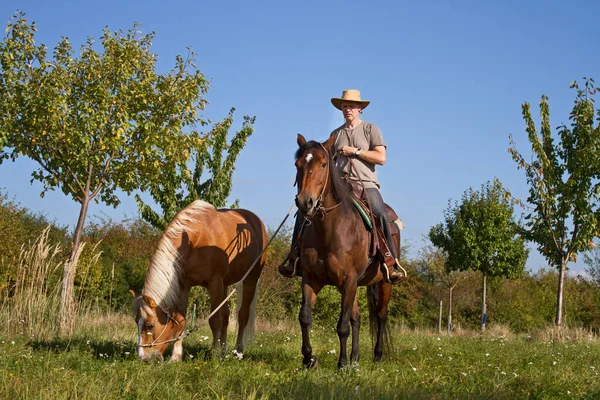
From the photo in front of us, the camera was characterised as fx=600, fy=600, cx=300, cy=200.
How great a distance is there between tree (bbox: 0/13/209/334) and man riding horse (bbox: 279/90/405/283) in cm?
500

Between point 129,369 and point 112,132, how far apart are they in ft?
19.7

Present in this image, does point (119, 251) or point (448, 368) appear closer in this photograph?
point (448, 368)

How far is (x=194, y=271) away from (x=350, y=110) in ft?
9.03

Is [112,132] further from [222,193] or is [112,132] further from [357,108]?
[222,193]

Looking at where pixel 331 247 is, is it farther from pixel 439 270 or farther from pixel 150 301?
pixel 439 270

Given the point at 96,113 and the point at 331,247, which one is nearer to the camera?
the point at 331,247

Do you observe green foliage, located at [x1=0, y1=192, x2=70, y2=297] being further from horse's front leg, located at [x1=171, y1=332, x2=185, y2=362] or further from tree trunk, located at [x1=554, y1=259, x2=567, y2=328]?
tree trunk, located at [x1=554, y1=259, x2=567, y2=328]

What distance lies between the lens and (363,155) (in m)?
7.04

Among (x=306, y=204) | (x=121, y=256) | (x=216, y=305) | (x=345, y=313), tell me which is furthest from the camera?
(x=121, y=256)

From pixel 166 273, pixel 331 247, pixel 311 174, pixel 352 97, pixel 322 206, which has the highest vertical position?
pixel 352 97

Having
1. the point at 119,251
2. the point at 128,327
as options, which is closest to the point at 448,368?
the point at 128,327

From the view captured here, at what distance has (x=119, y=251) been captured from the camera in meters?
25.4

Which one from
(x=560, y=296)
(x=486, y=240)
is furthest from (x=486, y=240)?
(x=560, y=296)

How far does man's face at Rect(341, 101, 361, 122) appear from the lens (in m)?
7.30
